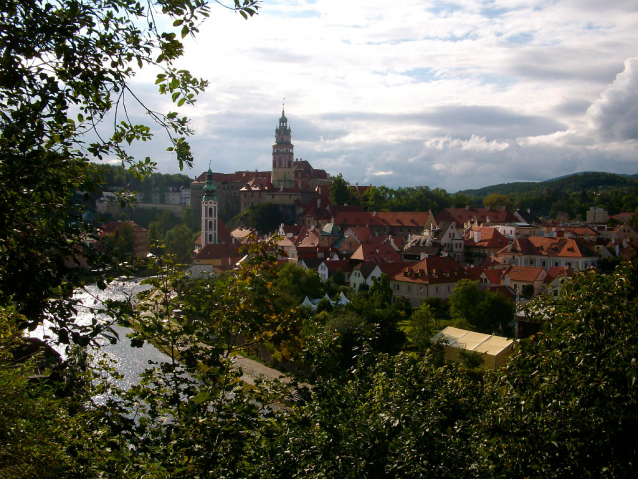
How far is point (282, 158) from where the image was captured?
246ft

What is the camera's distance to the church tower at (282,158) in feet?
238

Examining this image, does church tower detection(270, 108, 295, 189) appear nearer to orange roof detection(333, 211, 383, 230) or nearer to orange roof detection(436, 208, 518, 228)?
orange roof detection(333, 211, 383, 230)

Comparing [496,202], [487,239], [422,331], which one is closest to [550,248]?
[487,239]

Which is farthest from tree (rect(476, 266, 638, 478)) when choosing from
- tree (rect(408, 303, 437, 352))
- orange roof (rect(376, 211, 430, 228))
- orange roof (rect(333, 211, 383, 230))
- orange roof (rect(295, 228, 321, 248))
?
orange roof (rect(376, 211, 430, 228))

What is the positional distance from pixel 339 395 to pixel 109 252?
350cm

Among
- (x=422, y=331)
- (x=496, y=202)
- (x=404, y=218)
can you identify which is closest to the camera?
(x=422, y=331)

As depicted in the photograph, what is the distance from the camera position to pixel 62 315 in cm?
286

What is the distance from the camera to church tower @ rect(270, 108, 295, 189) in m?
72.5

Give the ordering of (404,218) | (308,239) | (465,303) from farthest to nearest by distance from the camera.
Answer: (404,218), (308,239), (465,303)

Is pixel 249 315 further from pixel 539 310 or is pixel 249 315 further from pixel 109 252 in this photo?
pixel 539 310

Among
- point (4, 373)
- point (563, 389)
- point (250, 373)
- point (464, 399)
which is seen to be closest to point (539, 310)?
point (563, 389)

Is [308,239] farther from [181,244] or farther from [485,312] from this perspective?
[485,312]

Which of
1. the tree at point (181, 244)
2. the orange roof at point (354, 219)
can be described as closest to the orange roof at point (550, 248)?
the orange roof at point (354, 219)

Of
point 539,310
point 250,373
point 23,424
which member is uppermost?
Answer: point 539,310
